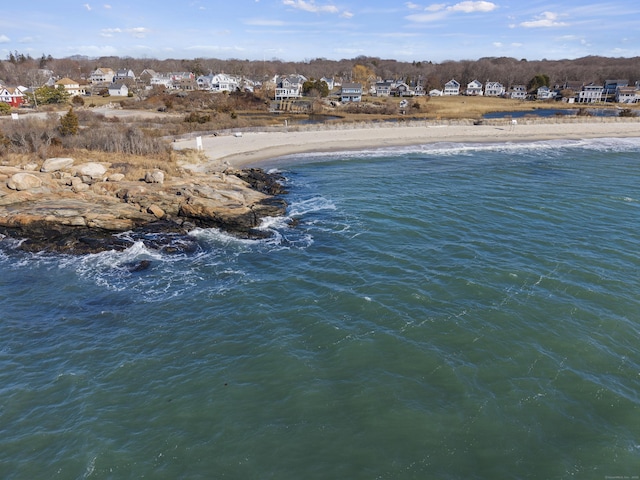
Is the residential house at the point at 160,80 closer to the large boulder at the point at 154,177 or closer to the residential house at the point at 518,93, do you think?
the residential house at the point at 518,93

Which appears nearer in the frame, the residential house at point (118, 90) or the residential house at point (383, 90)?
the residential house at point (118, 90)

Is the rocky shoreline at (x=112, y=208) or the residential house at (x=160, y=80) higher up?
the residential house at (x=160, y=80)

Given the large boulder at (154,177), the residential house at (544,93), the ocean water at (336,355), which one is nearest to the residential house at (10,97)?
the large boulder at (154,177)

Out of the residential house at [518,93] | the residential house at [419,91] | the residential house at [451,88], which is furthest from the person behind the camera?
the residential house at [451,88]

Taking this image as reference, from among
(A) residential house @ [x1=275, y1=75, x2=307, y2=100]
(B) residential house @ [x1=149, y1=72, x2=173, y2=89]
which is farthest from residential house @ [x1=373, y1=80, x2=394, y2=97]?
(B) residential house @ [x1=149, y1=72, x2=173, y2=89]

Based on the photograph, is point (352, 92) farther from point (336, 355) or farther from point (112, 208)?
point (336, 355)

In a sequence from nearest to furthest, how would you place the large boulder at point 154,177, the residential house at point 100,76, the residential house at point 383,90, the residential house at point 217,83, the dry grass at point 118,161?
1. the large boulder at point 154,177
2. the dry grass at point 118,161
3. the residential house at point 217,83
4. the residential house at point 383,90
5. the residential house at point 100,76

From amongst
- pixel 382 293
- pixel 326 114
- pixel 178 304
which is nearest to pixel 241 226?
pixel 178 304
